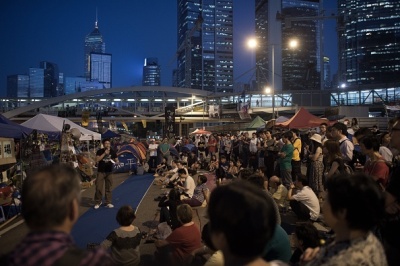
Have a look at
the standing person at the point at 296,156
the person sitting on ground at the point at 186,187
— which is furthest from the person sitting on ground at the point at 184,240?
the standing person at the point at 296,156

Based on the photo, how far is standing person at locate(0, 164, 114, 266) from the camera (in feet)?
5.39

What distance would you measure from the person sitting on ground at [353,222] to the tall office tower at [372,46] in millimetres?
146993

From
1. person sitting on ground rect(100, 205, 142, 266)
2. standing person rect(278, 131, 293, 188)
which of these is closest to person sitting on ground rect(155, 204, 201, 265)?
person sitting on ground rect(100, 205, 142, 266)

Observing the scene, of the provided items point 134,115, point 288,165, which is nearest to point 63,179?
point 288,165

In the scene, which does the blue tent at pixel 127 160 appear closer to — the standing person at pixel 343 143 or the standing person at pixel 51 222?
the standing person at pixel 343 143

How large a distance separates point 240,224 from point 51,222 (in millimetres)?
960

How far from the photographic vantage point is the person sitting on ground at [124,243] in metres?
4.48

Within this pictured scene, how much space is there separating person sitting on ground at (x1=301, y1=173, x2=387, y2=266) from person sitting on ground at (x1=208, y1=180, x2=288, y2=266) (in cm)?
50

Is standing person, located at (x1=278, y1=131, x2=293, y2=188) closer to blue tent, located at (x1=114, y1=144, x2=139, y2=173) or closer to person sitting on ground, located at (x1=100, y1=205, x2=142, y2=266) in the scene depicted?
person sitting on ground, located at (x1=100, y1=205, x2=142, y2=266)

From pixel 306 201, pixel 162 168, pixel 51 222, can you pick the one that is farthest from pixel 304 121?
pixel 51 222

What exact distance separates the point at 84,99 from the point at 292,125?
2697 inches

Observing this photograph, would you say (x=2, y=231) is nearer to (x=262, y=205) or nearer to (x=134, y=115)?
(x=262, y=205)

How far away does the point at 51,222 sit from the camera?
5.75 feet

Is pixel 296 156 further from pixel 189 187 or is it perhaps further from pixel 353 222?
pixel 353 222
